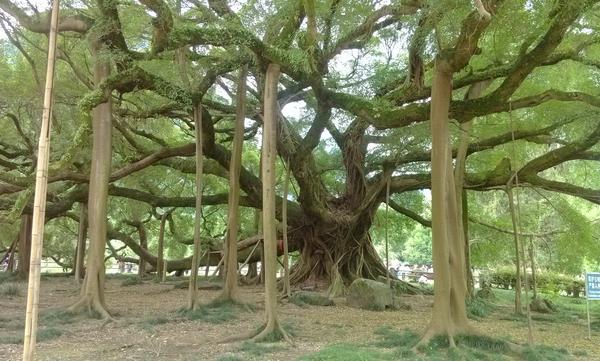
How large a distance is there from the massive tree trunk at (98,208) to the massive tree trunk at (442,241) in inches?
169

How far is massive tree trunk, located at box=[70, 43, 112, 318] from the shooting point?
290 inches

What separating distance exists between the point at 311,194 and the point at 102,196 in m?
4.43

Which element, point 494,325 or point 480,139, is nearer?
point 494,325

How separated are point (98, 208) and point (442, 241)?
476 cm

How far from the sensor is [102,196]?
7668 mm

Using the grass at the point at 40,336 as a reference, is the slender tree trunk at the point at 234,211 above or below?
above

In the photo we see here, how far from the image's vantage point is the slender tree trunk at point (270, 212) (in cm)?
601

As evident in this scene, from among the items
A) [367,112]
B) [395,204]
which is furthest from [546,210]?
[367,112]

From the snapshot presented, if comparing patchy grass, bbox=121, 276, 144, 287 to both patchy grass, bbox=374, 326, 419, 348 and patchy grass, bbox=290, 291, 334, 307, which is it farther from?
patchy grass, bbox=374, 326, 419, 348

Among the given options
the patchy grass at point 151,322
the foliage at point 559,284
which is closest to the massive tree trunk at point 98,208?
the patchy grass at point 151,322

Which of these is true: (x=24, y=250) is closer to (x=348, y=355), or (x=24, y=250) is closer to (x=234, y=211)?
(x=234, y=211)

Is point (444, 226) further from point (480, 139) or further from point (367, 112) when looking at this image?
point (480, 139)

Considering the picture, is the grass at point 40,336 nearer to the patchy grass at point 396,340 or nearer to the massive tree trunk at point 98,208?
the massive tree trunk at point 98,208

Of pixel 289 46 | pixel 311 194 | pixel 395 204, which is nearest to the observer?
pixel 289 46
